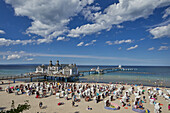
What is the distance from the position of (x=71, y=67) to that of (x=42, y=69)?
14173mm

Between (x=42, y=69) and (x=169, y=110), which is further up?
(x=42, y=69)

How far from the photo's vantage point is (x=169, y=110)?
38.1 ft

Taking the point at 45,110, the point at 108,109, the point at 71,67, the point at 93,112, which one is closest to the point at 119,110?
the point at 108,109

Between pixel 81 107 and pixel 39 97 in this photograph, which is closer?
pixel 81 107

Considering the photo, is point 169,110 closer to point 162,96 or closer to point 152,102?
point 152,102

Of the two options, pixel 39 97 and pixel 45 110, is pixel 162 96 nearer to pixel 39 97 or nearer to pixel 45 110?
pixel 45 110

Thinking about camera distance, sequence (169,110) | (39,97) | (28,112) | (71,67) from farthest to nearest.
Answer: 1. (71,67)
2. (39,97)
3. (169,110)
4. (28,112)

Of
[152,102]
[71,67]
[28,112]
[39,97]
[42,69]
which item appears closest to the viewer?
[28,112]

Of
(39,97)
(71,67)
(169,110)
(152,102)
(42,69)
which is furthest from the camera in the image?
(42,69)

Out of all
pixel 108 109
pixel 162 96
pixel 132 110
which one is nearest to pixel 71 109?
pixel 108 109

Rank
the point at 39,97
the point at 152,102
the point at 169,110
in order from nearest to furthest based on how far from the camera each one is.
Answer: the point at 169,110 → the point at 152,102 → the point at 39,97

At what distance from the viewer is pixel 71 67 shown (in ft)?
143

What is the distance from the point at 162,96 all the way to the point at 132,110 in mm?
8929

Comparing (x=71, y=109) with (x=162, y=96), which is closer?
(x=71, y=109)
